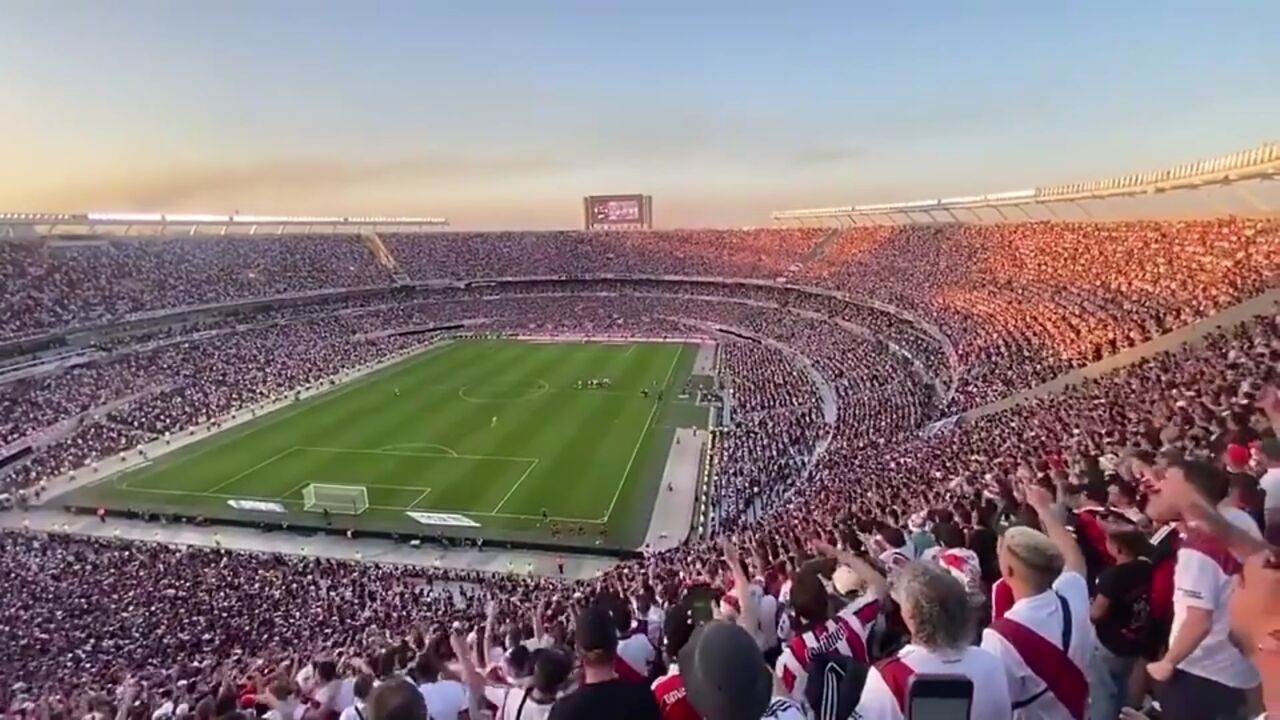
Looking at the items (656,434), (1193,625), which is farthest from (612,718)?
(656,434)

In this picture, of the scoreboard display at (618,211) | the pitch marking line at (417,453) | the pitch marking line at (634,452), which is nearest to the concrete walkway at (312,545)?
the pitch marking line at (634,452)

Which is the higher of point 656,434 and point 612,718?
Result: point 612,718

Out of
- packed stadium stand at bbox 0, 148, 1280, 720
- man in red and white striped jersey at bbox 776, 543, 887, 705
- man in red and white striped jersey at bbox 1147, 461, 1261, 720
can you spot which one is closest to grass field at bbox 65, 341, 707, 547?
packed stadium stand at bbox 0, 148, 1280, 720

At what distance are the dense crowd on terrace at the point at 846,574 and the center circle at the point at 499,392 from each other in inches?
387

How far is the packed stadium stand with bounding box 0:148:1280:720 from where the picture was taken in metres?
3.59

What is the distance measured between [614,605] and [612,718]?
214 inches

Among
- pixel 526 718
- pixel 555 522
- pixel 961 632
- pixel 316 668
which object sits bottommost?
pixel 555 522

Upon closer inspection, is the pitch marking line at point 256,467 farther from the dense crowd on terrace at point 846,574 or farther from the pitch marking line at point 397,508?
the dense crowd on terrace at point 846,574

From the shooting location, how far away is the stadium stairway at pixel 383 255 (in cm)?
7581

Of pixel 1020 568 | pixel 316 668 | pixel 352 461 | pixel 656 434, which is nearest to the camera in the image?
pixel 1020 568

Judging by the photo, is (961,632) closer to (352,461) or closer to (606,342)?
(352,461)

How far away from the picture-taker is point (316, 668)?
31.1 ft

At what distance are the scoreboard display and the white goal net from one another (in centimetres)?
6865

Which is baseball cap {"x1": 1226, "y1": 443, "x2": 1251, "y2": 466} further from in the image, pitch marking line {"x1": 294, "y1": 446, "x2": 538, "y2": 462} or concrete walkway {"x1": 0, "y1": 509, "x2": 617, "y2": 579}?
pitch marking line {"x1": 294, "y1": 446, "x2": 538, "y2": 462}
